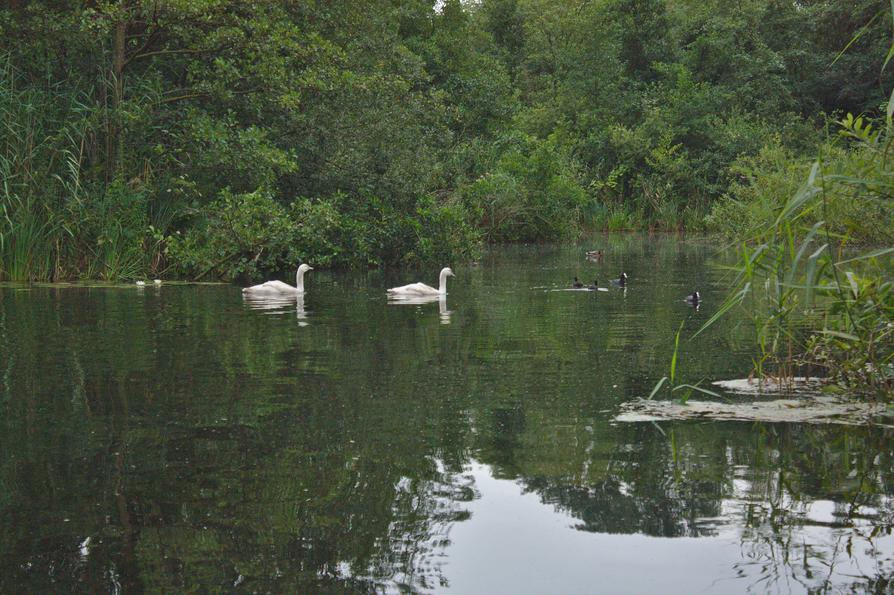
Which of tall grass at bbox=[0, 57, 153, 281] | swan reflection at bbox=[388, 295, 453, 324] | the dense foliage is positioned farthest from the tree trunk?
swan reflection at bbox=[388, 295, 453, 324]

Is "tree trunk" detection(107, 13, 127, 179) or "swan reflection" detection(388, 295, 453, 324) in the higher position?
"tree trunk" detection(107, 13, 127, 179)

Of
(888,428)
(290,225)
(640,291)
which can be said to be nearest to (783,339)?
(888,428)

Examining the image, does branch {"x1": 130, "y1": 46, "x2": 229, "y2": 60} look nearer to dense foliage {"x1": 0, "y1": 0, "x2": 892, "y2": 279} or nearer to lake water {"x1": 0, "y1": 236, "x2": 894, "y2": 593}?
dense foliage {"x1": 0, "y1": 0, "x2": 892, "y2": 279}

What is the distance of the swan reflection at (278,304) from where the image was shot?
1481cm

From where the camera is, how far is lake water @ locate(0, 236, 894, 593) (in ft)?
14.6

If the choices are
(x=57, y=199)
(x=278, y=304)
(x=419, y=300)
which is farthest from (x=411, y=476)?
(x=57, y=199)

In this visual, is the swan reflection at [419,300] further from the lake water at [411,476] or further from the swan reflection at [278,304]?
the lake water at [411,476]

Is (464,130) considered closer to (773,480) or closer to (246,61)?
(246,61)

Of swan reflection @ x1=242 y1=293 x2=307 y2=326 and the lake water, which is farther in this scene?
swan reflection @ x1=242 y1=293 x2=307 y2=326

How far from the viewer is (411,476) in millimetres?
5809

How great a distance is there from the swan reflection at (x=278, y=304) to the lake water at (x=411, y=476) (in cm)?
357

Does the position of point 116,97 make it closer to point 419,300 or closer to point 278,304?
point 278,304

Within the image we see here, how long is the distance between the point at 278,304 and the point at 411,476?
10.5m

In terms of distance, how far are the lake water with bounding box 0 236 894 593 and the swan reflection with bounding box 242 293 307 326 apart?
11.7 ft
